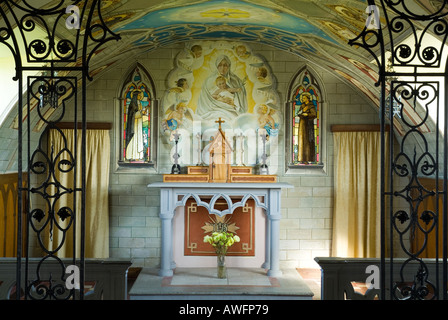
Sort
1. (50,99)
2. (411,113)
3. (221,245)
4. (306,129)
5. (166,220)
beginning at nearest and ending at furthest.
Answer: (50,99) → (411,113) → (221,245) → (166,220) → (306,129)

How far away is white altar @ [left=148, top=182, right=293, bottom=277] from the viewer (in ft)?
30.1

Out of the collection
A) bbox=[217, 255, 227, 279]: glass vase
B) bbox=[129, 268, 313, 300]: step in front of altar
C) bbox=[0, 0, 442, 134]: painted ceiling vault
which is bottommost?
bbox=[129, 268, 313, 300]: step in front of altar

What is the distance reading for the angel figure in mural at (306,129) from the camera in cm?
1027

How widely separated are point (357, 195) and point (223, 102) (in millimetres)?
3069

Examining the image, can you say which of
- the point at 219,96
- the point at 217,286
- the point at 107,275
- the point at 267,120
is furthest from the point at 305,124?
the point at 107,275

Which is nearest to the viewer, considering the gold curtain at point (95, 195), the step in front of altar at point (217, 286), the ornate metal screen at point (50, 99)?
the ornate metal screen at point (50, 99)

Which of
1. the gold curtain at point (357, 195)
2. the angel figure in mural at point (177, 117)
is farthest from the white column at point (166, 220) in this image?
the gold curtain at point (357, 195)

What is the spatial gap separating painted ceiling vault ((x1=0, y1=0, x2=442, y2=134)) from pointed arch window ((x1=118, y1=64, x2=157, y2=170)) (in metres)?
0.47

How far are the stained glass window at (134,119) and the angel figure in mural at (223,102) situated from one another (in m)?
1.04

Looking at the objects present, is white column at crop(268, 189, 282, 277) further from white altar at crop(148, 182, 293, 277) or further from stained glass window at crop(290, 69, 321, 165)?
stained glass window at crop(290, 69, 321, 165)

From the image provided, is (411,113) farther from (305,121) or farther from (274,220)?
(274,220)

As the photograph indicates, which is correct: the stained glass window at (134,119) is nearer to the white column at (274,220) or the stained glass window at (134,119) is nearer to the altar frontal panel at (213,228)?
the altar frontal panel at (213,228)

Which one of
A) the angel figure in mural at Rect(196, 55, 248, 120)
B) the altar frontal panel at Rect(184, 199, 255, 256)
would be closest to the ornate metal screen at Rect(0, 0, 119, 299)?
the angel figure in mural at Rect(196, 55, 248, 120)

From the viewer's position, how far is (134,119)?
10234mm
